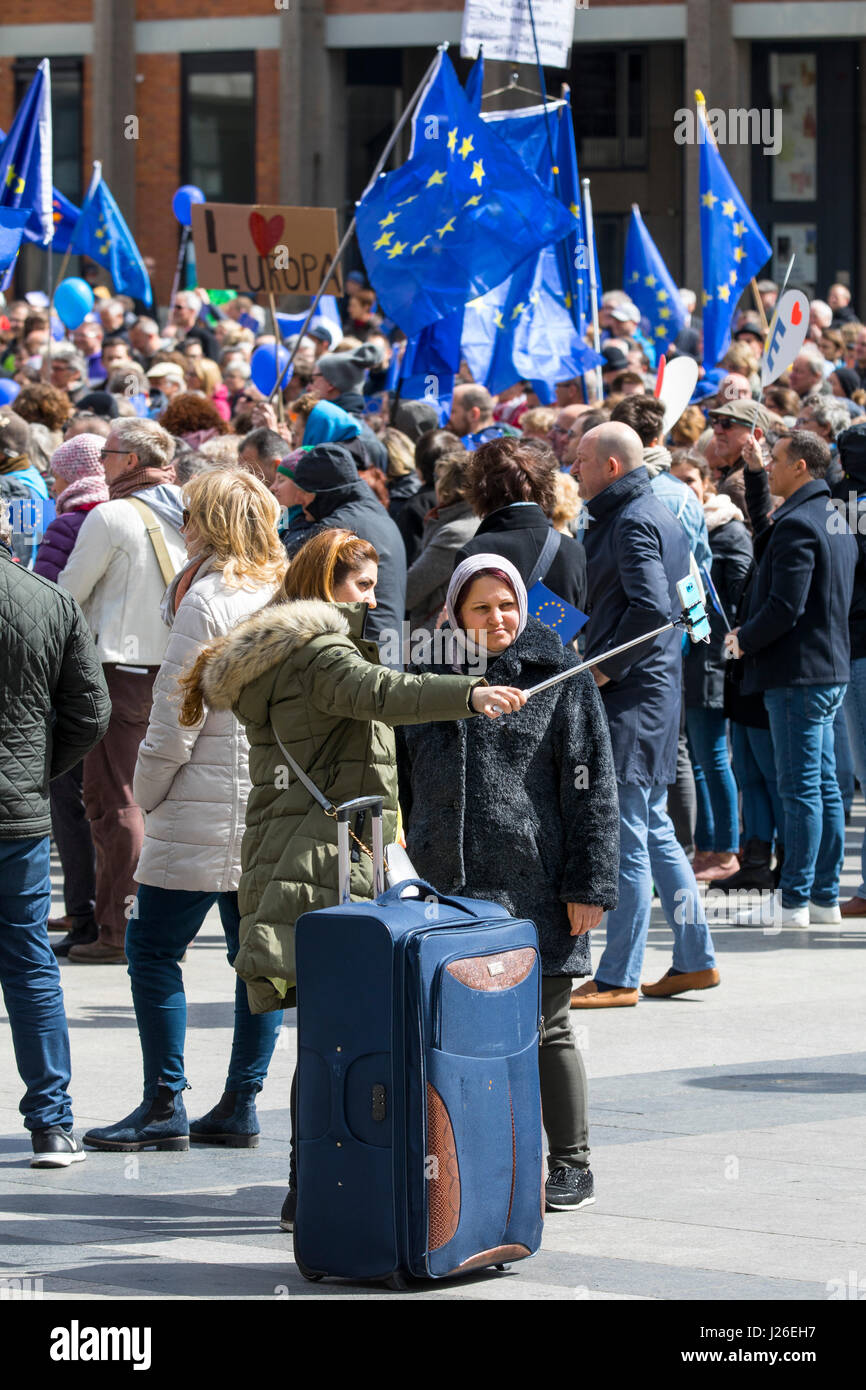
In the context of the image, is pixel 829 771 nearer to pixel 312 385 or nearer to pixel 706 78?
pixel 312 385

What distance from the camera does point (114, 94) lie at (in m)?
32.9

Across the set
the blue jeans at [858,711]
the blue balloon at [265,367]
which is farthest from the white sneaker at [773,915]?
the blue balloon at [265,367]

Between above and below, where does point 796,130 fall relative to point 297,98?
below

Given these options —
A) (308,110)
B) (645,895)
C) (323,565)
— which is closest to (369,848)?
(323,565)

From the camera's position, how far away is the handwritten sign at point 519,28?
48.5ft

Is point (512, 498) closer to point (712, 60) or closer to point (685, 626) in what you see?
point (685, 626)

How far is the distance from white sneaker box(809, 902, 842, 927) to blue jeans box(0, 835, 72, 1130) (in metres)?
4.77

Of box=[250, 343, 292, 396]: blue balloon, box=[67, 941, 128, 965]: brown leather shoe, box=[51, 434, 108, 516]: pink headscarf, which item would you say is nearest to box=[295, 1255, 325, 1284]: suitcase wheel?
box=[67, 941, 128, 965]: brown leather shoe

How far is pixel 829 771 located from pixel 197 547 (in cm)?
428

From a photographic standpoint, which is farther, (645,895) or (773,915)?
(773,915)

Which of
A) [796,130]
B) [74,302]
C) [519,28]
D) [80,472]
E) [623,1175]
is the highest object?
[796,130]

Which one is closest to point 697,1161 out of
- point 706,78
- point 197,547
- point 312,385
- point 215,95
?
point 197,547

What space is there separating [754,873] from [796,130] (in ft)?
81.0

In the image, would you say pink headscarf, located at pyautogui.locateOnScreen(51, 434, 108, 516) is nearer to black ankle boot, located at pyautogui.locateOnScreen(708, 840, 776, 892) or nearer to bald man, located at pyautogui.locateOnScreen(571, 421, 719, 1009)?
bald man, located at pyautogui.locateOnScreen(571, 421, 719, 1009)
